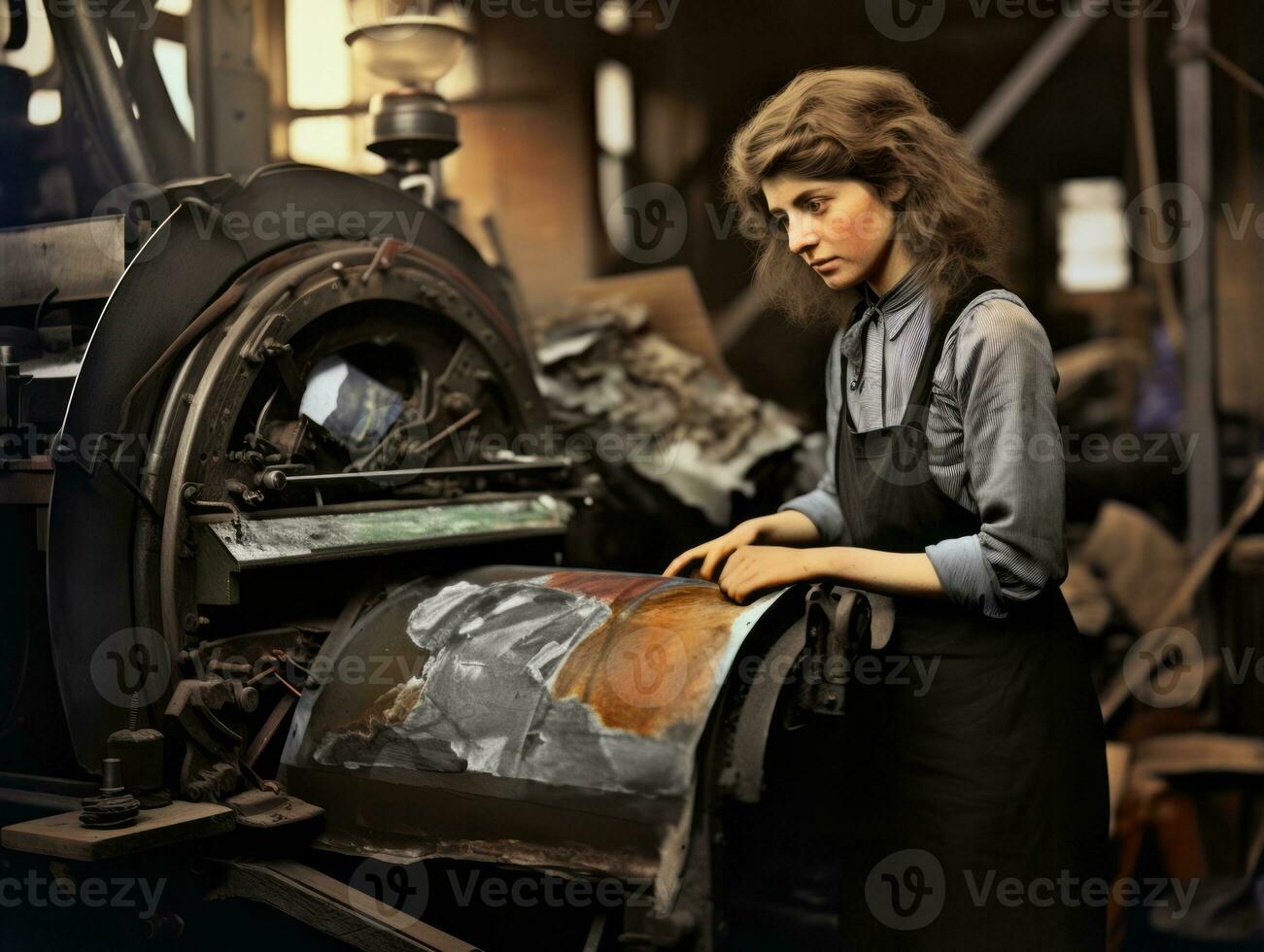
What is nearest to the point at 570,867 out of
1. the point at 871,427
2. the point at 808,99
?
the point at 871,427

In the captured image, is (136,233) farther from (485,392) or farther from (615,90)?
(615,90)

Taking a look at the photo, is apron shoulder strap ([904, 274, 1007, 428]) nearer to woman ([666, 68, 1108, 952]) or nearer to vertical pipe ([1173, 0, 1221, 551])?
woman ([666, 68, 1108, 952])

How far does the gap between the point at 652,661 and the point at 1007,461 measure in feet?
2.21

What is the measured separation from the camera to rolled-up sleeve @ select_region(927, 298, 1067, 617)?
1.92 meters

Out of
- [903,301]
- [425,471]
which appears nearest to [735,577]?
[903,301]

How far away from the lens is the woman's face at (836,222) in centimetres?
212

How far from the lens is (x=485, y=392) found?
10.3 feet

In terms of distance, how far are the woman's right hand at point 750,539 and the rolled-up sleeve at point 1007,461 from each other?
17.0 inches

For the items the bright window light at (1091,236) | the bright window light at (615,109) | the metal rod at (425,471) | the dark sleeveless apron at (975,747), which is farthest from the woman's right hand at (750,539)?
the bright window light at (615,109)

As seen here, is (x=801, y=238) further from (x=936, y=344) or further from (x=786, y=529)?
(x=786, y=529)

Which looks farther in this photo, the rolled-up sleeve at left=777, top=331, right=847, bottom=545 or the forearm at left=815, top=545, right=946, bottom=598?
the rolled-up sleeve at left=777, top=331, right=847, bottom=545

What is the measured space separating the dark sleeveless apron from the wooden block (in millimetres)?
1196

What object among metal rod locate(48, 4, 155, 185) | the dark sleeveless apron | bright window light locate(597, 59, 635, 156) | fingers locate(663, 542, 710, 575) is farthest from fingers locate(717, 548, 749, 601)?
bright window light locate(597, 59, 635, 156)

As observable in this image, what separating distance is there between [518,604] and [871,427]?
77 cm
